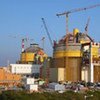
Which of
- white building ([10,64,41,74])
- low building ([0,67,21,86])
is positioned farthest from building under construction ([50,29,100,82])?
white building ([10,64,41,74])

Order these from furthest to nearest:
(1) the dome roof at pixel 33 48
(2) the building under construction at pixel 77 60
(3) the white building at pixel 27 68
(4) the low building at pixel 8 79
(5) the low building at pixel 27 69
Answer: (1) the dome roof at pixel 33 48 < (3) the white building at pixel 27 68 < (5) the low building at pixel 27 69 < (2) the building under construction at pixel 77 60 < (4) the low building at pixel 8 79

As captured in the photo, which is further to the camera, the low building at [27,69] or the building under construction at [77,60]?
the low building at [27,69]

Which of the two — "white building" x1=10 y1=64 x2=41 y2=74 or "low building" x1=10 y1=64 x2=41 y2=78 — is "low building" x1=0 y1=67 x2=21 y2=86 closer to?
"low building" x1=10 y1=64 x2=41 y2=78

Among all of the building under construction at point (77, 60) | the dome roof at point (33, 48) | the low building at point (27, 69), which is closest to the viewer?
the building under construction at point (77, 60)

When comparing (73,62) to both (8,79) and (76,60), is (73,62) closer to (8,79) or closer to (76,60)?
(76,60)

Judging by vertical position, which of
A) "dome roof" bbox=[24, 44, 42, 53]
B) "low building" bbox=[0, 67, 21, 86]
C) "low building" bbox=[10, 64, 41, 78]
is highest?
"dome roof" bbox=[24, 44, 42, 53]

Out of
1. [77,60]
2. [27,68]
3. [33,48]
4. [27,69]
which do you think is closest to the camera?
[77,60]

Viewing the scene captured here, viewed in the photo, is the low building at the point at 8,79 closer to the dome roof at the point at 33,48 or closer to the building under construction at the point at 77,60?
the building under construction at the point at 77,60

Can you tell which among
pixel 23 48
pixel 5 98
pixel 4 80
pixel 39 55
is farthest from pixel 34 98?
pixel 23 48

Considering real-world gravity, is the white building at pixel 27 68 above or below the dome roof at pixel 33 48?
below

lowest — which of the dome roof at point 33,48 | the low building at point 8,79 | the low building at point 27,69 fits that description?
the low building at point 8,79

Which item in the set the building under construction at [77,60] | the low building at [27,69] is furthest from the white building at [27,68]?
the building under construction at [77,60]

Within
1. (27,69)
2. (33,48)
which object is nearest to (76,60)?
(27,69)

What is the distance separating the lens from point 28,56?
11706cm
